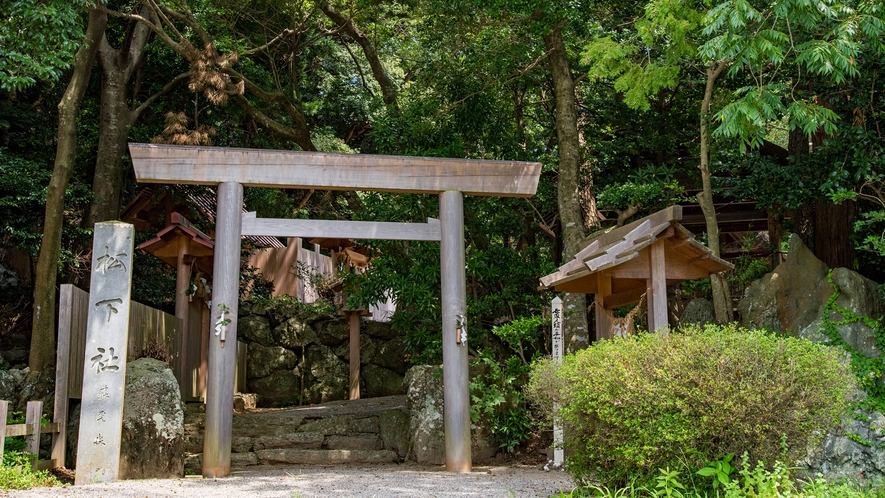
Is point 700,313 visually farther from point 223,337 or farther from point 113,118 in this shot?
point 113,118

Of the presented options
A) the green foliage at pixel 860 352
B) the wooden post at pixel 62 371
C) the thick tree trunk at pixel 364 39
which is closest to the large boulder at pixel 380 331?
the thick tree trunk at pixel 364 39

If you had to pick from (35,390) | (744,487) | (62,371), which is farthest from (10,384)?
(744,487)

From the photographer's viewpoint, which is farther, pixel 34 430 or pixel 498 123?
pixel 498 123

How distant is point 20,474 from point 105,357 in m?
1.34

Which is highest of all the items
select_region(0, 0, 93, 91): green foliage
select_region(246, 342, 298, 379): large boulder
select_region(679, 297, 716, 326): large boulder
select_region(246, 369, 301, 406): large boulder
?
select_region(0, 0, 93, 91): green foliage

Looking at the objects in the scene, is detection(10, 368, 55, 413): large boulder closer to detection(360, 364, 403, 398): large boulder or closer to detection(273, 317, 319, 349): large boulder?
detection(273, 317, 319, 349): large boulder

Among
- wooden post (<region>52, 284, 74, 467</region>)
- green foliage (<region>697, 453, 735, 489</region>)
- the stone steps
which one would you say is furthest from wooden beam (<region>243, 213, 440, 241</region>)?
green foliage (<region>697, 453, 735, 489</region>)

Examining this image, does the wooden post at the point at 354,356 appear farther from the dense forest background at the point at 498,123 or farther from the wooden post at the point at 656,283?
the wooden post at the point at 656,283

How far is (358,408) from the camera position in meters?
13.8

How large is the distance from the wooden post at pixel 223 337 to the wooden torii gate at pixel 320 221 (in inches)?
0.4

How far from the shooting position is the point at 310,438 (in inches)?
423

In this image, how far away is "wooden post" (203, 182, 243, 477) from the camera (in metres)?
8.38

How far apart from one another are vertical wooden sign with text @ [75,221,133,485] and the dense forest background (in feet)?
7.20

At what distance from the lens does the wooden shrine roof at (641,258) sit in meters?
7.24
